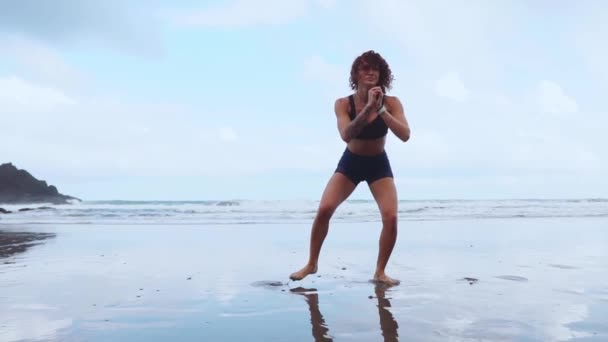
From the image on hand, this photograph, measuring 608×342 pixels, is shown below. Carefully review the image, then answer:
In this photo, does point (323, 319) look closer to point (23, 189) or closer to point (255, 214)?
point (255, 214)

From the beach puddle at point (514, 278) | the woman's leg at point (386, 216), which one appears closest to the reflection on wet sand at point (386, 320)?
the woman's leg at point (386, 216)

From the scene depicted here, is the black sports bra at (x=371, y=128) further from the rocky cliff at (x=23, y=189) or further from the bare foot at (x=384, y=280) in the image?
the rocky cliff at (x=23, y=189)

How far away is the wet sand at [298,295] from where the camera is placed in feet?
9.66

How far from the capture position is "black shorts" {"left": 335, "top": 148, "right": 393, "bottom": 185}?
4.91 m

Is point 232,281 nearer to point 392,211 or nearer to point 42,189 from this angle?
point 392,211

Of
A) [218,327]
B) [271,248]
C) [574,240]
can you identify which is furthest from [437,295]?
[574,240]

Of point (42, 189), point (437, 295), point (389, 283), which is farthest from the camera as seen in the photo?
point (42, 189)

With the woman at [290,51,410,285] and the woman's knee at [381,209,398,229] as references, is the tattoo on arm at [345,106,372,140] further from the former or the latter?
the woman's knee at [381,209,398,229]

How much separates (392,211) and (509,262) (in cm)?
211

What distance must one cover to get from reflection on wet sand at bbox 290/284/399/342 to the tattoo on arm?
125 centimetres

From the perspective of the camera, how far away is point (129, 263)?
601 centimetres

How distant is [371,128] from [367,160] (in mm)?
317

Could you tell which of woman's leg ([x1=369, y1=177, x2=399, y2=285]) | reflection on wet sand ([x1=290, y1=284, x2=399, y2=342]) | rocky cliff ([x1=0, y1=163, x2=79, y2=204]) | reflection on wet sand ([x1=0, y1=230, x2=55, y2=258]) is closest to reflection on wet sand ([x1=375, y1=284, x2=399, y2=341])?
reflection on wet sand ([x1=290, y1=284, x2=399, y2=342])

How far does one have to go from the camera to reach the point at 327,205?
486 cm
